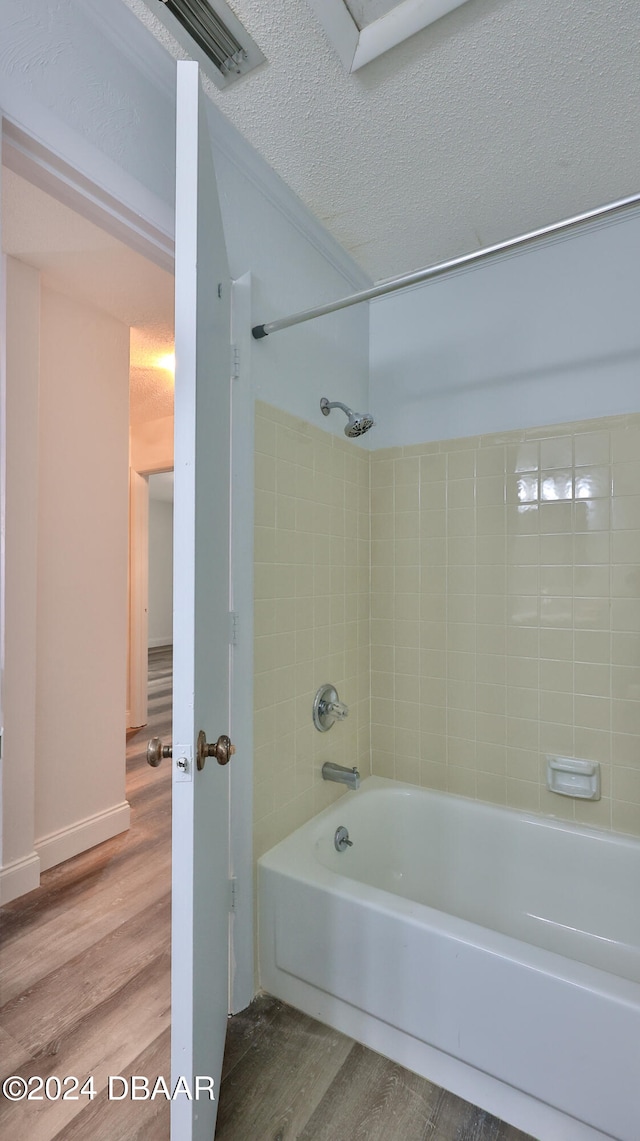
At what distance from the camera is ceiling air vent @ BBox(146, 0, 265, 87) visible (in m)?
1.08

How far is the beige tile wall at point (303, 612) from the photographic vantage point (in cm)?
155

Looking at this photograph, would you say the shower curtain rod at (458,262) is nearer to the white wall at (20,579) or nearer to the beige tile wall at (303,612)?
the beige tile wall at (303,612)

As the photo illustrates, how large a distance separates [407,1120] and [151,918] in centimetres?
112

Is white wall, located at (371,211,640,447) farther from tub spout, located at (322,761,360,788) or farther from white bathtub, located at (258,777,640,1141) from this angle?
white bathtub, located at (258,777,640,1141)

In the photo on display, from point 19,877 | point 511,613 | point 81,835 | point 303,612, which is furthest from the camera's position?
point 81,835

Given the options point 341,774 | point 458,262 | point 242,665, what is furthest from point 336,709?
point 458,262

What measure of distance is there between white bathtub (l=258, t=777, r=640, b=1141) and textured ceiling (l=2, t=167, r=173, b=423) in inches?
84.4

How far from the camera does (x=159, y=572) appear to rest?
332 inches

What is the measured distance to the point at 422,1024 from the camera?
123cm

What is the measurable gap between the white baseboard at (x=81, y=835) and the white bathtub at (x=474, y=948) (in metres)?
1.25

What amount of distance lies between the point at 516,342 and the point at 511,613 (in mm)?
995

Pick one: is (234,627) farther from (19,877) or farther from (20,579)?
(19,877)

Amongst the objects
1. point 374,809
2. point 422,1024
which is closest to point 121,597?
point 374,809

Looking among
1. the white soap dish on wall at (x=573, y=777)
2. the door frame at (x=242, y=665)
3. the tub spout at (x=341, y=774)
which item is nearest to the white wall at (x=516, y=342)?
the door frame at (x=242, y=665)
